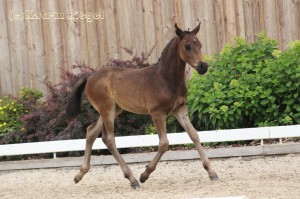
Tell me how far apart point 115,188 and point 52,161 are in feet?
7.30

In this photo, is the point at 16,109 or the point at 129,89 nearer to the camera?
the point at 129,89

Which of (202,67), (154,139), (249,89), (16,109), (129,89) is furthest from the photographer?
(16,109)

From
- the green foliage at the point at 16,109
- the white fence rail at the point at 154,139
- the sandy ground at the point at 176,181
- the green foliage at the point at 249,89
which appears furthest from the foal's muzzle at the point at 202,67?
the green foliage at the point at 16,109

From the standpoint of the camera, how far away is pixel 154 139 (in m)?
10.9

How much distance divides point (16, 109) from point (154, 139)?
3.02 metres

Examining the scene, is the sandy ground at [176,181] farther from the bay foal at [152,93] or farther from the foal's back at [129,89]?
the foal's back at [129,89]

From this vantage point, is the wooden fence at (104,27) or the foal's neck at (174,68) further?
the wooden fence at (104,27)

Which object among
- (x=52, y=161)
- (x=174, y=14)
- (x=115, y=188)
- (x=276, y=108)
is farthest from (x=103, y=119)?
(x=174, y=14)

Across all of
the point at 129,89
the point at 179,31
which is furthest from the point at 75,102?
the point at 179,31

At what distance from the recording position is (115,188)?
9250 mm

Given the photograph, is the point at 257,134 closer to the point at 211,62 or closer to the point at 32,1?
the point at 211,62

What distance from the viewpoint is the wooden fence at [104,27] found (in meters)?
12.6

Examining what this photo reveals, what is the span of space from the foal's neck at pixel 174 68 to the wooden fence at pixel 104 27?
153 inches

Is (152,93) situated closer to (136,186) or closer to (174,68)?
(174,68)
